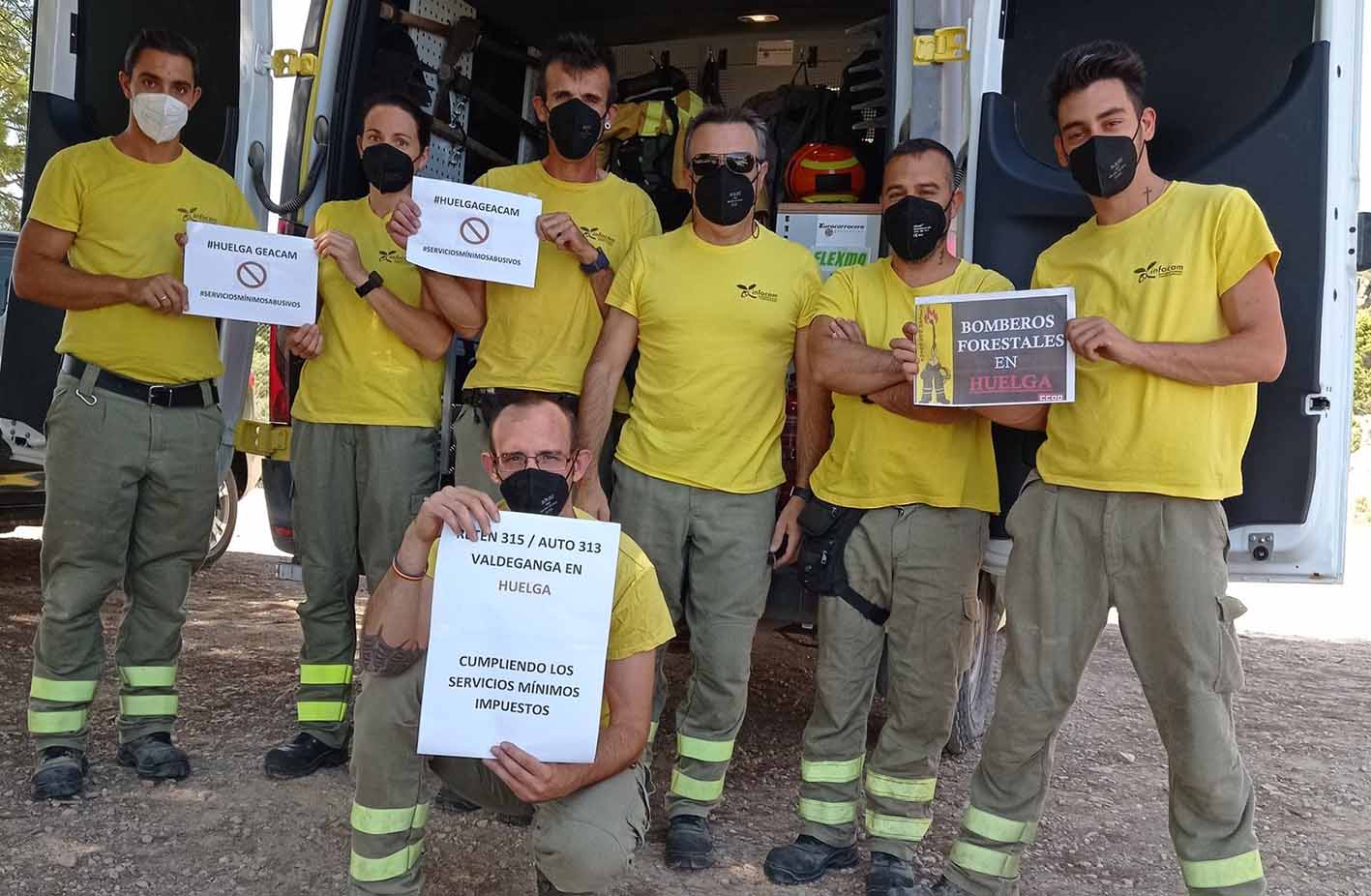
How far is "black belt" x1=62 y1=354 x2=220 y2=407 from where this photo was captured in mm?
3369

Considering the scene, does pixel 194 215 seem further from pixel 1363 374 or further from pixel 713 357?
pixel 1363 374

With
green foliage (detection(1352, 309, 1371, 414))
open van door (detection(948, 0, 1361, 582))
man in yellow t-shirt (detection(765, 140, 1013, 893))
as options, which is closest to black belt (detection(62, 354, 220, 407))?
man in yellow t-shirt (detection(765, 140, 1013, 893))

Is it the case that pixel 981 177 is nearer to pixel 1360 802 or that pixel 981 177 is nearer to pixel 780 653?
pixel 1360 802

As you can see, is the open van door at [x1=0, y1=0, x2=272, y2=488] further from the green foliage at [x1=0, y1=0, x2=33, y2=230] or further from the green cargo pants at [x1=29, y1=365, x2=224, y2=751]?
the green foliage at [x1=0, y1=0, x2=33, y2=230]

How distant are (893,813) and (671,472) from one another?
99cm

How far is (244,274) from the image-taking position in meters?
3.39

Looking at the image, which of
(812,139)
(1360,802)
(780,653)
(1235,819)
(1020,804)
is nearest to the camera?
(1235,819)

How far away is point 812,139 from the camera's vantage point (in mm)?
4410

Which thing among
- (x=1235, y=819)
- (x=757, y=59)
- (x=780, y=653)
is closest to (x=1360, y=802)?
(x=1235, y=819)

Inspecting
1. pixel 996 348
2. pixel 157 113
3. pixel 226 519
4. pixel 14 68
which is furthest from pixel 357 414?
pixel 14 68

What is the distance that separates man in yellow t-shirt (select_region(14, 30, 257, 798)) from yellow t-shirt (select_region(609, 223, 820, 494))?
1.32 metres

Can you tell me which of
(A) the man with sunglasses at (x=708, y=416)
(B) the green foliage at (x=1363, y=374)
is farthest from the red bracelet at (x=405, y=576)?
(B) the green foliage at (x=1363, y=374)

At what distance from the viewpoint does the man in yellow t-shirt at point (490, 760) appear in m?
2.34

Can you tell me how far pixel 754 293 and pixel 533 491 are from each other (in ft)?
3.11
